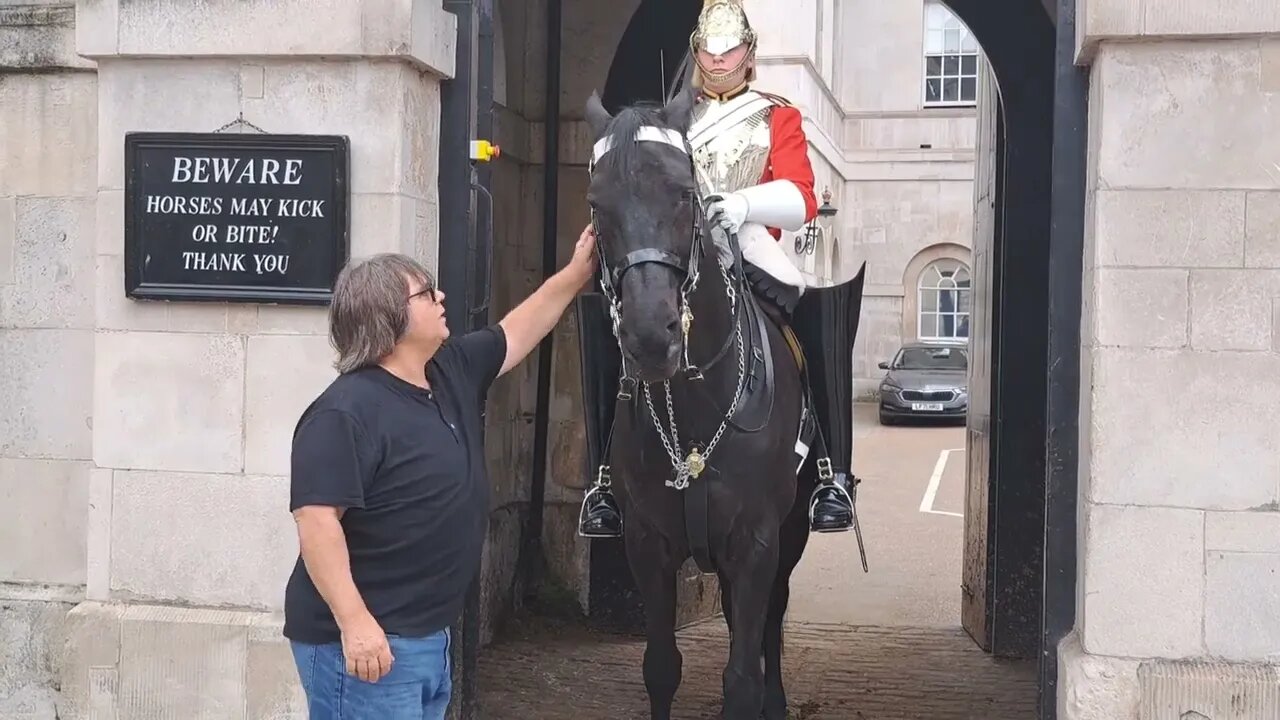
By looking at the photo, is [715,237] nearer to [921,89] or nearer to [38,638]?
[38,638]

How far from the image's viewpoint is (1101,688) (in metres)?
4.48

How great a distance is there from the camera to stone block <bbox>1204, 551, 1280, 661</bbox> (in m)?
4.41

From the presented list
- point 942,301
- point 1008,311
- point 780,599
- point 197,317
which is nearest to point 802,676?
point 780,599

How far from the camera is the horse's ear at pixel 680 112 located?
13.4ft

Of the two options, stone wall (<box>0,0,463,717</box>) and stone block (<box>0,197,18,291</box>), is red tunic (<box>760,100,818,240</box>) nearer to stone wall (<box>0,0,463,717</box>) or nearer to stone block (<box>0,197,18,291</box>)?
stone wall (<box>0,0,463,717</box>)

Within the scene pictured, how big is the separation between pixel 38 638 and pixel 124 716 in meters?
0.67

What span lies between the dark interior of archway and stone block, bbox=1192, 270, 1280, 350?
3.98 meters

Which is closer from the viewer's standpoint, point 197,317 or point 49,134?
point 197,317

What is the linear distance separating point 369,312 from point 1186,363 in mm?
2566

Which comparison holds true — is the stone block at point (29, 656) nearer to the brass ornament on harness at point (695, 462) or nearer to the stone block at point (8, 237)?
the stone block at point (8, 237)

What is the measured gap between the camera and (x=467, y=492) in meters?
3.45

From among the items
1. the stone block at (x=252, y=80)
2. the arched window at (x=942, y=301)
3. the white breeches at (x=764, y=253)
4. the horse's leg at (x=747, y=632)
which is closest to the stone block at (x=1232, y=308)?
the white breeches at (x=764, y=253)

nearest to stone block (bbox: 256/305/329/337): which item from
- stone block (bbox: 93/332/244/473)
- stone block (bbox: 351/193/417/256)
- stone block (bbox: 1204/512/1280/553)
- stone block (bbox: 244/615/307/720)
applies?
stone block (bbox: 93/332/244/473)

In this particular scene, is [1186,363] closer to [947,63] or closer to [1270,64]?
[1270,64]
